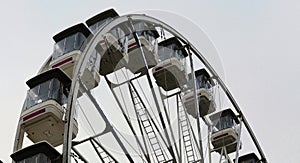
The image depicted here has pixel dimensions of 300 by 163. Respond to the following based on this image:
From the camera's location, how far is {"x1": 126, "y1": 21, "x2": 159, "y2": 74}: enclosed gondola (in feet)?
33.9

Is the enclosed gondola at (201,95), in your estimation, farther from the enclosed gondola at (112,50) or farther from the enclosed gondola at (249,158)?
the enclosed gondola at (112,50)

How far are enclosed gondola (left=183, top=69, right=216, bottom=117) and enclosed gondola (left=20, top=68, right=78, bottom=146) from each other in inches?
112

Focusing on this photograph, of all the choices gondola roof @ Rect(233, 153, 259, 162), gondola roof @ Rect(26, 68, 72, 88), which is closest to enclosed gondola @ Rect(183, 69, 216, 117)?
gondola roof @ Rect(233, 153, 259, 162)

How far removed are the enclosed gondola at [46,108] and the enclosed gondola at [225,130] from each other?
3942 mm

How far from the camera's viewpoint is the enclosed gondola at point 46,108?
8.20 meters

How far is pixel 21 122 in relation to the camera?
8352 mm

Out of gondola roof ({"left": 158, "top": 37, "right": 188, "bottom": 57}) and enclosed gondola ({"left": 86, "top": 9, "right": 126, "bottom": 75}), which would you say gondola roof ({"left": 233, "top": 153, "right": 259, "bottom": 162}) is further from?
enclosed gondola ({"left": 86, "top": 9, "right": 126, "bottom": 75})

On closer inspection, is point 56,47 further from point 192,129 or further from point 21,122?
point 192,129

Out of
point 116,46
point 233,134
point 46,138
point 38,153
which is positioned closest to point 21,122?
point 46,138

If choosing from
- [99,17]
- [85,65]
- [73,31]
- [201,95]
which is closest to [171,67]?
[201,95]

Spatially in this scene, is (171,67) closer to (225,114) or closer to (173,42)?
(173,42)

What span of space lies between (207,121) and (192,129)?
1.19 meters

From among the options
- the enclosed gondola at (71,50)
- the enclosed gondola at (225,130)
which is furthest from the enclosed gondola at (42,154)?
the enclosed gondola at (225,130)

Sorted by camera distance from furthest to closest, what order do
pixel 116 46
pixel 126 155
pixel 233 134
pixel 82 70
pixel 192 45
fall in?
pixel 233 134, pixel 192 45, pixel 116 46, pixel 126 155, pixel 82 70
